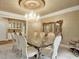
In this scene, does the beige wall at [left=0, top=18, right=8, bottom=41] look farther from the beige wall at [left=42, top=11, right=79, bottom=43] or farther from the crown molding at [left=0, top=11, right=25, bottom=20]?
the beige wall at [left=42, top=11, right=79, bottom=43]

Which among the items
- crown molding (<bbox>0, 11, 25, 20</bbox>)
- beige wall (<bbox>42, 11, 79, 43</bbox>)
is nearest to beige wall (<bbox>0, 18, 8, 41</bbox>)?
crown molding (<bbox>0, 11, 25, 20</bbox>)

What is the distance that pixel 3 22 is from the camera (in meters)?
6.69

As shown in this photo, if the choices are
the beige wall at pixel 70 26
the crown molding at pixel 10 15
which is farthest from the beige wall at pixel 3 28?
the beige wall at pixel 70 26

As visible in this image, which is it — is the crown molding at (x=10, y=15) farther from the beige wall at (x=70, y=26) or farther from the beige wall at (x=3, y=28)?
the beige wall at (x=70, y=26)

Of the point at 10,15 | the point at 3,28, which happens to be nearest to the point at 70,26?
the point at 10,15

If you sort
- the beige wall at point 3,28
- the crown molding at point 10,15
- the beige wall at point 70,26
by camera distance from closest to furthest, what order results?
the beige wall at point 70,26, the crown molding at point 10,15, the beige wall at point 3,28

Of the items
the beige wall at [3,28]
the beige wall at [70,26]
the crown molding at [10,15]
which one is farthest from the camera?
the beige wall at [3,28]

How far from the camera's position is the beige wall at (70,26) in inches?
197

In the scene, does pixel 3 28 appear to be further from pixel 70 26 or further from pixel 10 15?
pixel 70 26

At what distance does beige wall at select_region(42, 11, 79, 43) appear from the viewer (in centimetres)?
501

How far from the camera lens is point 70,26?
17.5 ft

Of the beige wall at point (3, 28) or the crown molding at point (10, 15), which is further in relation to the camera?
the beige wall at point (3, 28)

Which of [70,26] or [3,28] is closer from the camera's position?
[70,26]

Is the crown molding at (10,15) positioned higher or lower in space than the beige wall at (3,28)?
higher
